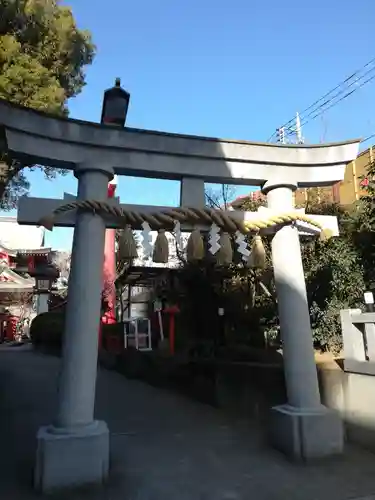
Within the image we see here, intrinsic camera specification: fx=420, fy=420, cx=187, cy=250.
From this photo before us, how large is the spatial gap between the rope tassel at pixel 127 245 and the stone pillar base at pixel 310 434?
2821 millimetres

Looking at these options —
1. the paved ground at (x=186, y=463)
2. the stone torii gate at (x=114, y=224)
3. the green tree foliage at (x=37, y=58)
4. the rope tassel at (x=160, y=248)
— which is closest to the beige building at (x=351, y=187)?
the green tree foliage at (x=37, y=58)

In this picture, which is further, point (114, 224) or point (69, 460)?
point (114, 224)

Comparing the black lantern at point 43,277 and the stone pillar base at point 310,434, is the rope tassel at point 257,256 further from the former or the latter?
the black lantern at point 43,277

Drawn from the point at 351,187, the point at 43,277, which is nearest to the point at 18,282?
the point at 43,277

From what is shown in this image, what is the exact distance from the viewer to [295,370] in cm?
544

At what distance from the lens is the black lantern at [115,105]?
5.61 meters

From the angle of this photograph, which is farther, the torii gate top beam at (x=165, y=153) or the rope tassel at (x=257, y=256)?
the rope tassel at (x=257, y=256)

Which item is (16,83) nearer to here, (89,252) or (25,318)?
(89,252)

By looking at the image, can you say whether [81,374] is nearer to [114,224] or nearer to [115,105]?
[114,224]

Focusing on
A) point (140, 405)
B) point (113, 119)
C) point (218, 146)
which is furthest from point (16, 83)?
point (140, 405)

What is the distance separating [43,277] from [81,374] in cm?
2041

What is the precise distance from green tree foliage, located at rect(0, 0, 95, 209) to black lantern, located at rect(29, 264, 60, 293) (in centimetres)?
1342

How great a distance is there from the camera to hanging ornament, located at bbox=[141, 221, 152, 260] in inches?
208

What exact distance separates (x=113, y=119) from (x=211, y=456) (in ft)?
15.2
